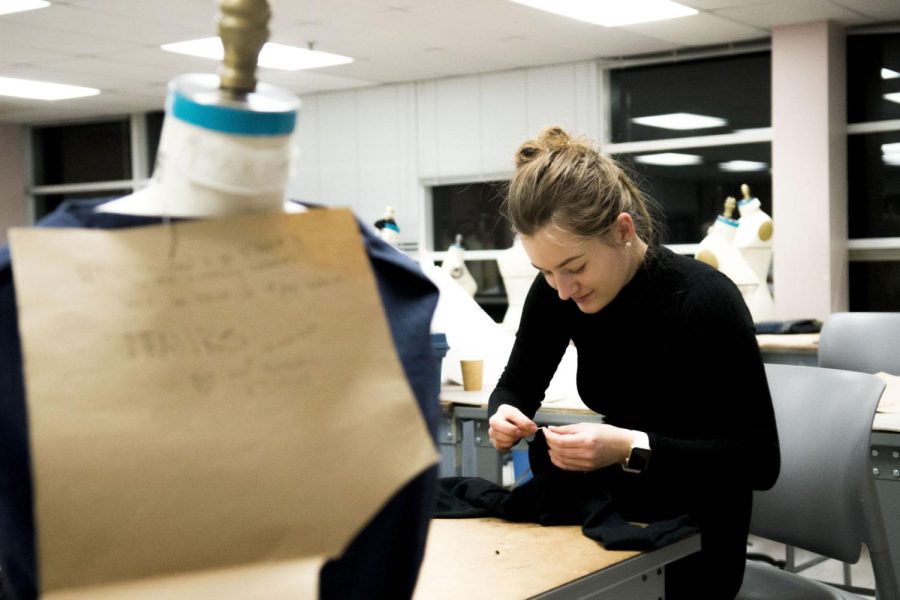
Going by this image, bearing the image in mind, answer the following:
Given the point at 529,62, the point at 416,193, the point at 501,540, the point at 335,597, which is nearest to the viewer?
the point at 335,597

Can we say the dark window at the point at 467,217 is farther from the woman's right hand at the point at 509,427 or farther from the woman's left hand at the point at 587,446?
the woman's left hand at the point at 587,446

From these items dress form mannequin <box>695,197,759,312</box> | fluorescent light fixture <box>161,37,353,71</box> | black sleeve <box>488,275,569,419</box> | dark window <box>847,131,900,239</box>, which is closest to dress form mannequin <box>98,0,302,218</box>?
black sleeve <box>488,275,569,419</box>

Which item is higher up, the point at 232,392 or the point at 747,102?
the point at 747,102

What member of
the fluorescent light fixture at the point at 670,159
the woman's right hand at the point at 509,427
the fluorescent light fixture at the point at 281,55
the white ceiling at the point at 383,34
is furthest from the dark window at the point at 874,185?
the woman's right hand at the point at 509,427

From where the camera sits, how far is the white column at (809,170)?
6289 mm

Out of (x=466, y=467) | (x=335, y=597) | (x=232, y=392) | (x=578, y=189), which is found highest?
(x=578, y=189)

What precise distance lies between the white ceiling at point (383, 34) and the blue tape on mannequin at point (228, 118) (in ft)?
15.4

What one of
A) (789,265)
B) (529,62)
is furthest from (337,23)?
(789,265)

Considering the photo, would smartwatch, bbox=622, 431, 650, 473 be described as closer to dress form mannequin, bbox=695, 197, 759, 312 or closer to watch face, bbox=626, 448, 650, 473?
watch face, bbox=626, 448, 650, 473

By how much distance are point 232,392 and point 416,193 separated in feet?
25.8

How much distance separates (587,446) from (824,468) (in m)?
0.62

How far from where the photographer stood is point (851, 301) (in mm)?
6609

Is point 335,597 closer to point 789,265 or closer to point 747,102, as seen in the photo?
point 789,265

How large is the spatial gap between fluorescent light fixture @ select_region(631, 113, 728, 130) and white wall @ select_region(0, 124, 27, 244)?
20.8 feet
